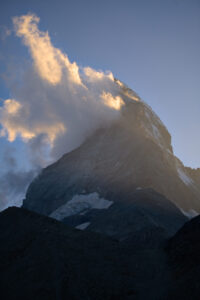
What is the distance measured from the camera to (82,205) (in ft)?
432

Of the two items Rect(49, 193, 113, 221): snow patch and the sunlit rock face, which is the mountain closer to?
the sunlit rock face

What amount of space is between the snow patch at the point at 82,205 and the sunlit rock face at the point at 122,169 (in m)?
2.59

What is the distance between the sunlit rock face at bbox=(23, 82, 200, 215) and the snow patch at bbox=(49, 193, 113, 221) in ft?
8.51

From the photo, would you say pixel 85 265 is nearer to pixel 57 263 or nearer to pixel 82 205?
pixel 57 263

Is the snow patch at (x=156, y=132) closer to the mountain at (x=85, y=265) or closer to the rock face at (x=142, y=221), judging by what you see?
the rock face at (x=142, y=221)

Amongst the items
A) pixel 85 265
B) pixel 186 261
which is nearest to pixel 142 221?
pixel 186 261

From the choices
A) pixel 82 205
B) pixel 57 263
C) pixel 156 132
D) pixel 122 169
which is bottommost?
pixel 57 263

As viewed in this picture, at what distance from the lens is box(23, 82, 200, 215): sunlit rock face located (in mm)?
130938

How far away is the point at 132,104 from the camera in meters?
189

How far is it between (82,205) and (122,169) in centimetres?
2545

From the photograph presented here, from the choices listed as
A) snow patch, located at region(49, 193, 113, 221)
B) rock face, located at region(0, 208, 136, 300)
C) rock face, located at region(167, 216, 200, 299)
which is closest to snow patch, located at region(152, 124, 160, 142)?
snow patch, located at region(49, 193, 113, 221)

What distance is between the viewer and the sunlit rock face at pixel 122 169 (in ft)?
430

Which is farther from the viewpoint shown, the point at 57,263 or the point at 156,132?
the point at 156,132

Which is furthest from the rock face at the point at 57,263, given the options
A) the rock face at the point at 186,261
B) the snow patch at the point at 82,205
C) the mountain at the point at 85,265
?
the snow patch at the point at 82,205
